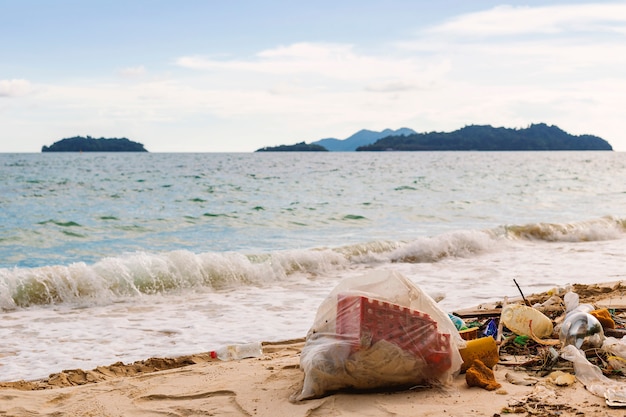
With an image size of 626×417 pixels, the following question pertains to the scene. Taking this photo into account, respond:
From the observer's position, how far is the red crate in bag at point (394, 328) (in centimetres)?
362

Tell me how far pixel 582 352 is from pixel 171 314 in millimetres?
4624

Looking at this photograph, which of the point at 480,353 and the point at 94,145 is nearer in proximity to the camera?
the point at 480,353

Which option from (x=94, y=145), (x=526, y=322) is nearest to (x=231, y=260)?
(x=526, y=322)

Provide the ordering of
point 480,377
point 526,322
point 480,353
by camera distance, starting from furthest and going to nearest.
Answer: point 526,322 → point 480,353 → point 480,377

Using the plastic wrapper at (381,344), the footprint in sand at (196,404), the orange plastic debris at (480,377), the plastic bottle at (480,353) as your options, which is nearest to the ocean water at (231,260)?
the footprint in sand at (196,404)

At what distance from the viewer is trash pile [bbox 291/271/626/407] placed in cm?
362

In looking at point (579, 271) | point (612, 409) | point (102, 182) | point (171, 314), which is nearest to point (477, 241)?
point (579, 271)

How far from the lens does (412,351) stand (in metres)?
3.66

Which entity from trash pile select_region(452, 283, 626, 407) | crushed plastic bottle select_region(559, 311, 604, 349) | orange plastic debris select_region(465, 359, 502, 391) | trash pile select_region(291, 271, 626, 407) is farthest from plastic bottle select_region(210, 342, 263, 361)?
crushed plastic bottle select_region(559, 311, 604, 349)

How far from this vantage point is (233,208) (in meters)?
20.5

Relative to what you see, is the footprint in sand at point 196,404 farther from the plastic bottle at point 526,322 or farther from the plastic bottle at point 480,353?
the plastic bottle at point 526,322

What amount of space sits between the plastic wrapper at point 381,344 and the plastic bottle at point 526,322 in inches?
40.5

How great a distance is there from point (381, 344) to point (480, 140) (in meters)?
117

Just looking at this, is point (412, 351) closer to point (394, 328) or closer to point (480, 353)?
point (394, 328)
